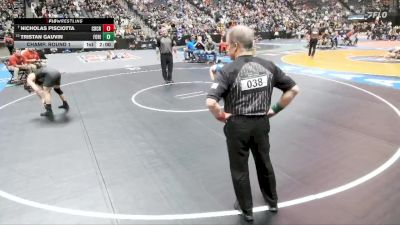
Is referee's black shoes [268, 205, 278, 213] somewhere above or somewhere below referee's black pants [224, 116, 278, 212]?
below

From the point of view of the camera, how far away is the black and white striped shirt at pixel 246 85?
11.5 feet

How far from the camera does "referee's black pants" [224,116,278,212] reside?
3.60 m

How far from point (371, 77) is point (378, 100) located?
3534 millimetres

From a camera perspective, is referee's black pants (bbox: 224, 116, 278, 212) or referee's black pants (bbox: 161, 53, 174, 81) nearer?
referee's black pants (bbox: 224, 116, 278, 212)

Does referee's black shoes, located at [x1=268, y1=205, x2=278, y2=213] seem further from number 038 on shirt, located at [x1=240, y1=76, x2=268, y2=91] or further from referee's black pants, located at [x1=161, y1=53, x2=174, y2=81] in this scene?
referee's black pants, located at [x1=161, y1=53, x2=174, y2=81]

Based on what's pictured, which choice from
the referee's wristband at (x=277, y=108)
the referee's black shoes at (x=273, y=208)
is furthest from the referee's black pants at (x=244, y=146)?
the referee's black shoes at (x=273, y=208)

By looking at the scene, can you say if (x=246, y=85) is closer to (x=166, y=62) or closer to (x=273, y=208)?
(x=273, y=208)

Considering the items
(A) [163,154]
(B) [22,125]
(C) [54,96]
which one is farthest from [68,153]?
(C) [54,96]

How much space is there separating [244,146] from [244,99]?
0.48m

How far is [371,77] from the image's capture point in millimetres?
12203

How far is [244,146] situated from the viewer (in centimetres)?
365

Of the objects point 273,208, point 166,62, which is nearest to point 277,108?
point 273,208
